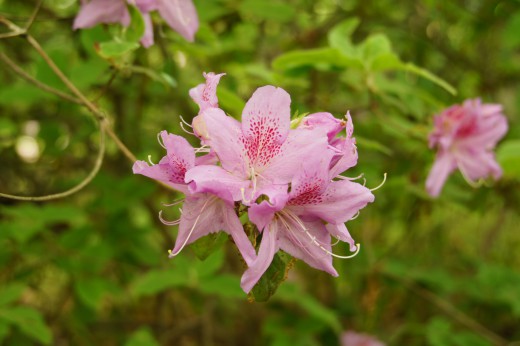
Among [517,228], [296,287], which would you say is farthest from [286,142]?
[517,228]

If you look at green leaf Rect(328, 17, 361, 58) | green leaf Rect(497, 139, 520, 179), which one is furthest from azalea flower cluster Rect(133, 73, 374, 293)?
green leaf Rect(497, 139, 520, 179)

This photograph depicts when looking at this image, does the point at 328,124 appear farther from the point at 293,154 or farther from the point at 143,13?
the point at 143,13

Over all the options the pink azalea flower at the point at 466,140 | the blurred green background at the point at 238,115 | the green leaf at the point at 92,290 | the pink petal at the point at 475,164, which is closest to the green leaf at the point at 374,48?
the blurred green background at the point at 238,115

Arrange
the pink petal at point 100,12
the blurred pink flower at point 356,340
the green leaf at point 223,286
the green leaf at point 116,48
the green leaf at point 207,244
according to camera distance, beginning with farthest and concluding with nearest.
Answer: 1. the blurred pink flower at point 356,340
2. the green leaf at point 223,286
3. the pink petal at point 100,12
4. the green leaf at point 116,48
5. the green leaf at point 207,244

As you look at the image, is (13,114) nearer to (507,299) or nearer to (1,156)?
(1,156)

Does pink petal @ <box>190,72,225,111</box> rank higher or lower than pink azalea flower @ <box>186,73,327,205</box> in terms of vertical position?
higher

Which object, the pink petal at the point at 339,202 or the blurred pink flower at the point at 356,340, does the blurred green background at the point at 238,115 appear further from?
the pink petal at the point at 339,202

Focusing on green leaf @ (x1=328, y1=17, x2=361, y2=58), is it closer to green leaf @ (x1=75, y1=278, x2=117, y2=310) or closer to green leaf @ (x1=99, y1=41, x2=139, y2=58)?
green leaf @ (x1=99, y1=41, x2=139, y2=58)
